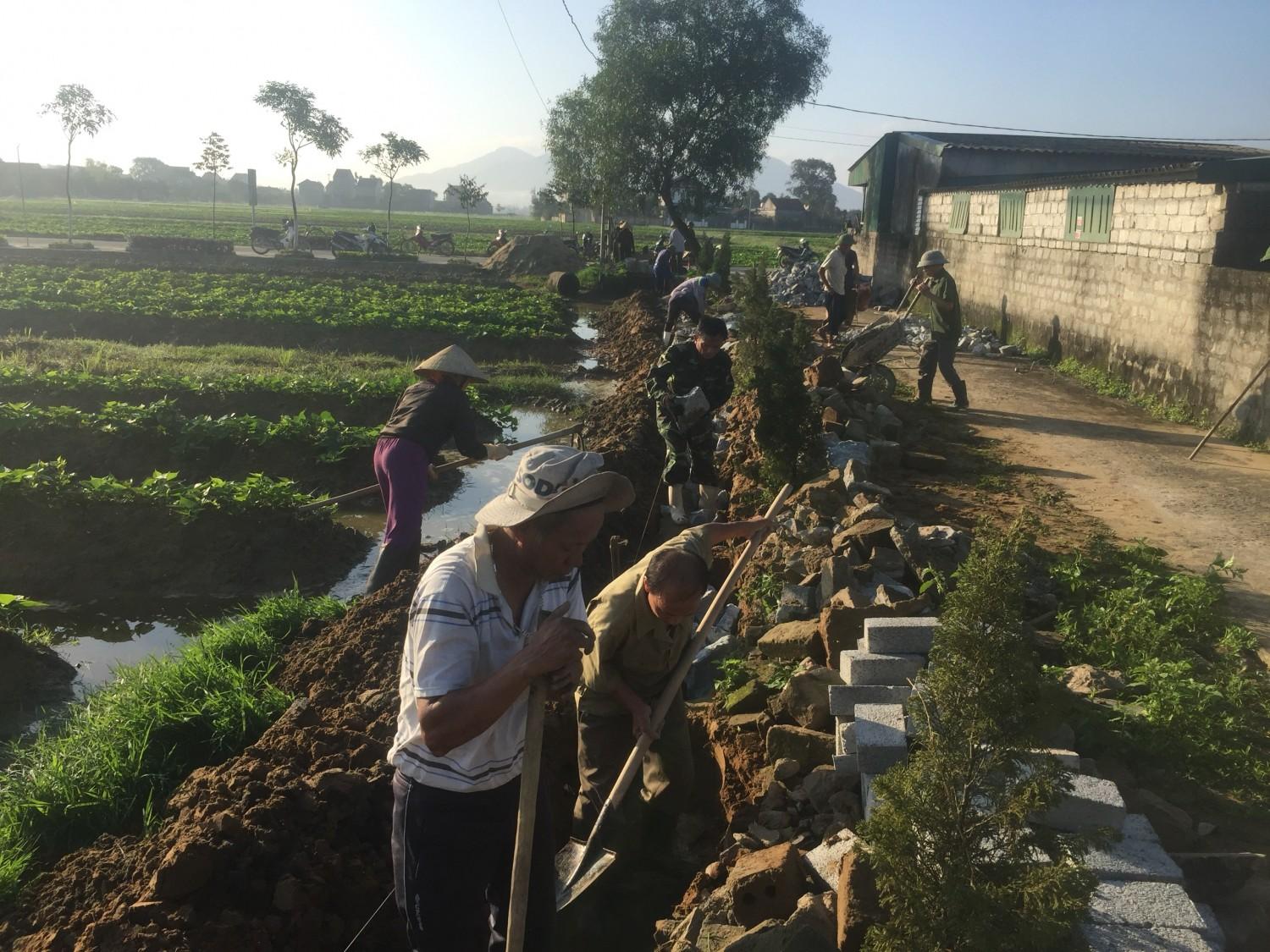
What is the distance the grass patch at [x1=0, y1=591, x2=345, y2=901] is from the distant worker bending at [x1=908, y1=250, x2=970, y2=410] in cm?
737

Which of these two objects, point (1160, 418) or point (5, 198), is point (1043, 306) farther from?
point (5, 198)

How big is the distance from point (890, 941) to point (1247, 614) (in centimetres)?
389

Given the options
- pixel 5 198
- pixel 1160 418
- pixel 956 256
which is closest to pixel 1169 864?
pixel 1160 418

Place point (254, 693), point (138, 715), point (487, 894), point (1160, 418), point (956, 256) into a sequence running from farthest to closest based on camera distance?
point (956, 256) → point (1160, 418) → point (254, 693) → point (138, 715) → point (487, 894)

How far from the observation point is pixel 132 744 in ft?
16.1

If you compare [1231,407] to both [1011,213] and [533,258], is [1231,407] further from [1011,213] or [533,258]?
[533,258]

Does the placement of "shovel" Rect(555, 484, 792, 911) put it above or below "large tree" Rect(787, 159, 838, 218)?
below

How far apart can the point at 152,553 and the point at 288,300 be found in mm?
13274

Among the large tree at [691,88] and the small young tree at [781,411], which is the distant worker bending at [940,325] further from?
the large tree at [691,88]

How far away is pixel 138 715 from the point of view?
512 centimetres

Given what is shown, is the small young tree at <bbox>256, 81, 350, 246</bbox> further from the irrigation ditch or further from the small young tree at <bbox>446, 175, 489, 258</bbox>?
the irrigation ditch

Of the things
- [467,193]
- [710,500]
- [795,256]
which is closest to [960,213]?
[795,256]

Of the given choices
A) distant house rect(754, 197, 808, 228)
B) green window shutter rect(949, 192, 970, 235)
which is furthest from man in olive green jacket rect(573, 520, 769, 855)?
distant house rect(754, 197, 808, 228)

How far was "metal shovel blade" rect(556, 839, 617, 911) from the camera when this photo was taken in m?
3.86
